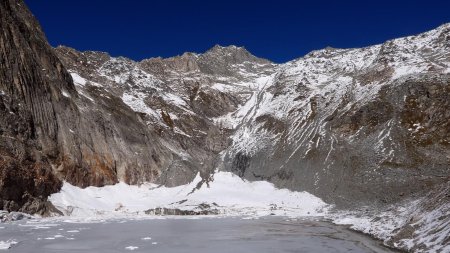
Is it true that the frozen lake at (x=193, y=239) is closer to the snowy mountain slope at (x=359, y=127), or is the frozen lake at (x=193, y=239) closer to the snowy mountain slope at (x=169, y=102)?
the snowy mountain slope at (x=359, y=127)

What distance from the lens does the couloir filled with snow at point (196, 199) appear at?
5683cm

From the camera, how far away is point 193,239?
99.9 ft

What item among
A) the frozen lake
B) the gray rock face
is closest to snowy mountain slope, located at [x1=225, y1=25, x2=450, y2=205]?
the frozen lake

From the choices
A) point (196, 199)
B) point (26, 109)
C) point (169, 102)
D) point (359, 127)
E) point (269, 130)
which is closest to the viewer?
point (26, 109)

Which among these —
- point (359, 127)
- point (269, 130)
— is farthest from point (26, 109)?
point (359, 127)

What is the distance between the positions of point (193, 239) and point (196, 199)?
3330 cm

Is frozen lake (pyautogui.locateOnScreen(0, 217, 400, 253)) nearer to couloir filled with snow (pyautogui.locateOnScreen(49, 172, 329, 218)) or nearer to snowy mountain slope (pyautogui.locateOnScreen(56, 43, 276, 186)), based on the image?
couloir filled with snow (pyautogui.locateOnScreen(49, 172, 329, 218))

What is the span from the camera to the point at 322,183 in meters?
60.4

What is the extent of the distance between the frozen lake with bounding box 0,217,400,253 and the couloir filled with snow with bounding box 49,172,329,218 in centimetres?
1827

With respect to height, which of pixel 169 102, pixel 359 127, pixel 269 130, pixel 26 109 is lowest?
pixel 359 127

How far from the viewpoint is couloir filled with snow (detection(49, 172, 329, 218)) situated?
56828 millimetres

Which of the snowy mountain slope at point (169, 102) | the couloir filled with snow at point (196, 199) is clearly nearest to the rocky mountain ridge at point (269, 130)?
the snowy mountain slope at point (169, 102)

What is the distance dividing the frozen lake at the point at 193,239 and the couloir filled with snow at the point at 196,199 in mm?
18270

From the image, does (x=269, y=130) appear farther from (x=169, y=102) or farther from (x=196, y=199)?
(x=169, y=102)
